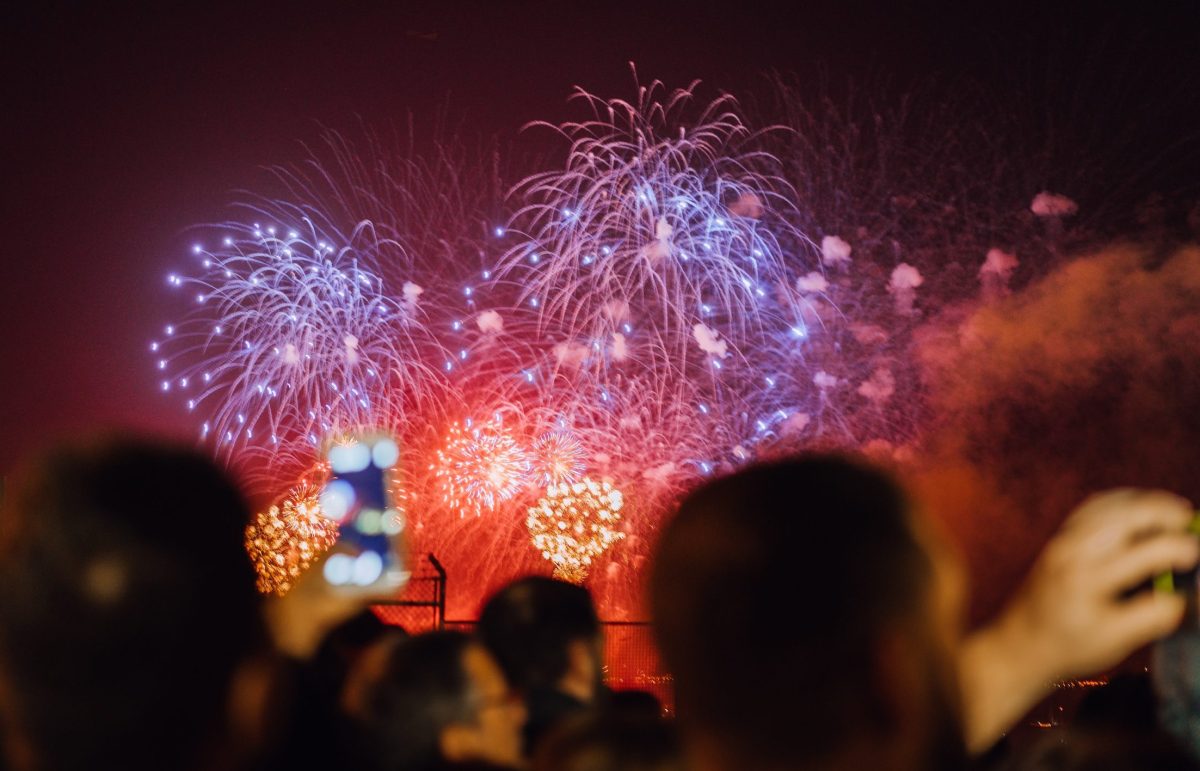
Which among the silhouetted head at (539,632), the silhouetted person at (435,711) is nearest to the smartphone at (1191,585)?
the silhouetted person at (435,711)

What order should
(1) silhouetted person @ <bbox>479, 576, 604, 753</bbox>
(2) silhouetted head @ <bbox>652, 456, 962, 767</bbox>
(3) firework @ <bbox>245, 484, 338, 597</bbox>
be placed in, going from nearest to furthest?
(2) silhouetted head @ <bbox>652, 456, 962, 767</bbox> < (1) silhouetted person @ <bbox>479, 576, 604, 753</bbox> < (3) firework @ <bbox>245, 484, 338, 597</bbox>

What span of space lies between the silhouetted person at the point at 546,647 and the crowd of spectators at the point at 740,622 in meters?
2.09

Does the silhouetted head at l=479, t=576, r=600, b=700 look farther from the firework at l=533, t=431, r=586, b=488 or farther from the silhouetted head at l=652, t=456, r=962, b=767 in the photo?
the firework at l=533, t=431, r=586, b=488

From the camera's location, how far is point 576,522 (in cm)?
2309

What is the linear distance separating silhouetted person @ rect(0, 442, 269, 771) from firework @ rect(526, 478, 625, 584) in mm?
20770

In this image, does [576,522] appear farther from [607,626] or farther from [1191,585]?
[1191,585]

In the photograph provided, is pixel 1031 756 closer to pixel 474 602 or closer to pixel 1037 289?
pixel 1037 289

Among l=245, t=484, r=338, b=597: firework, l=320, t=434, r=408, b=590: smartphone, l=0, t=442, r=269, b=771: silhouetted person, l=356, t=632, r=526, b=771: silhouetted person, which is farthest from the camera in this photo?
l=245, t=484, r=338, b=597: firework

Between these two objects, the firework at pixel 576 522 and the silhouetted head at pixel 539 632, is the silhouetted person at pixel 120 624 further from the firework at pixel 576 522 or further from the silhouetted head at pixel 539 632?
the firework at pixel 576 522

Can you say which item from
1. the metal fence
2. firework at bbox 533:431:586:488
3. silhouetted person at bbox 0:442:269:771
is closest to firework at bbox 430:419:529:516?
firework at bbox 533:431:586:488

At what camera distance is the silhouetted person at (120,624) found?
163 cm

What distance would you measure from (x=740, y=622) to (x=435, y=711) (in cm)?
194

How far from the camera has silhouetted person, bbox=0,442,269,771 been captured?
5.35 ft

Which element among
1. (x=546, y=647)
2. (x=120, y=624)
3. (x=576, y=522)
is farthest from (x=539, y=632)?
(x=576, y=522)
